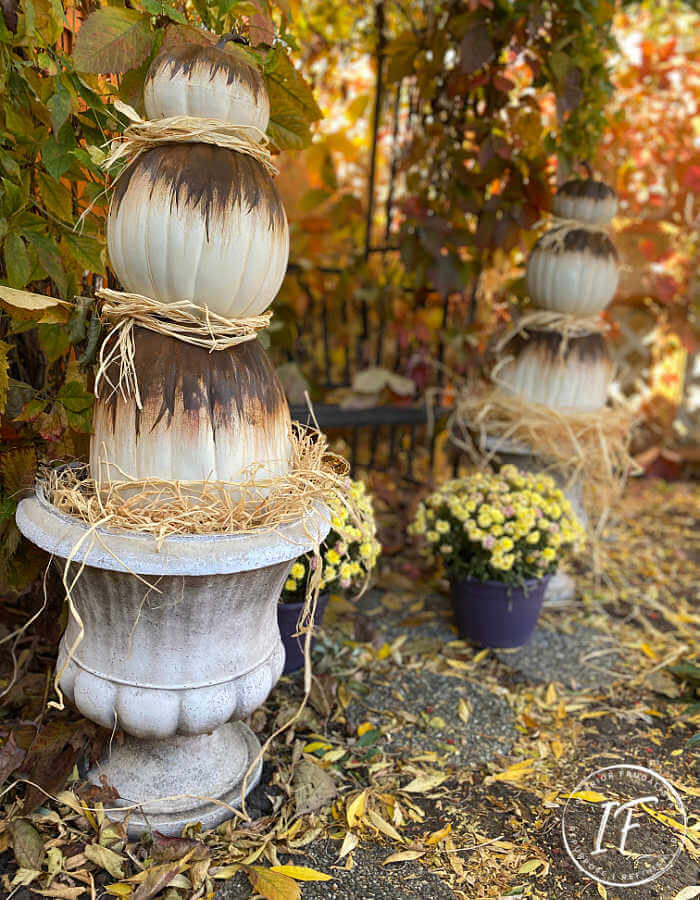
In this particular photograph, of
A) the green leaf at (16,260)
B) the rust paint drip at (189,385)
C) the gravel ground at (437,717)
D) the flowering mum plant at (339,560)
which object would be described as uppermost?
the green leaf at (16,260)

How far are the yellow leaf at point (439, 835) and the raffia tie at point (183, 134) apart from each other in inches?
58.2

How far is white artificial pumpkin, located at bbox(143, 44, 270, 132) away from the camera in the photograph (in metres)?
1.35

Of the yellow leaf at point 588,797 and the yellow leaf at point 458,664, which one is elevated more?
the yellow leaf at point 588,797

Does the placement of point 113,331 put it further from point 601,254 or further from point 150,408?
point 601,254

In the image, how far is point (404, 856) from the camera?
5.07ft

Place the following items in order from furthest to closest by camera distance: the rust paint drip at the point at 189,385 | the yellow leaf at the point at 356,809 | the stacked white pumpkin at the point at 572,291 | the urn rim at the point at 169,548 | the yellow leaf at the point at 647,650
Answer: the stacked white pumpkin at the point at 572,291, the yellow leaf at the point at 647,650, the yellow leaf at the point at 356,809, the rust paint drip at the point at 189,385, the urn rim at the point at 169,548

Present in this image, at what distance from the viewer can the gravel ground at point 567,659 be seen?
2301 millimetres

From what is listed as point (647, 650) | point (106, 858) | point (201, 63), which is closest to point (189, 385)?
point (201, 63)

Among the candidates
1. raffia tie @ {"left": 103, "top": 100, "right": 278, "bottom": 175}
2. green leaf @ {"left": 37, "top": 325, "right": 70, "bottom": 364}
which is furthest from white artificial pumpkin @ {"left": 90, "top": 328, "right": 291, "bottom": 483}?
raffia tie @ {"left": 103, "top": 100, "right": 278, "bottom": 175}

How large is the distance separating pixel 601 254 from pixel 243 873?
7.04 feet

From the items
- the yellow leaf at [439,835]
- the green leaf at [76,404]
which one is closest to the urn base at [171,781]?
the yellow leaf at [439,835]

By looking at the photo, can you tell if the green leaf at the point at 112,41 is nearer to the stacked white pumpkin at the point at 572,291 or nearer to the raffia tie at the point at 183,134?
the raffia tie at the point at 183,134

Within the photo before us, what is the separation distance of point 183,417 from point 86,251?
50cm

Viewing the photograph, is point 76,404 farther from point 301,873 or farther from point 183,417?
point 301,873
